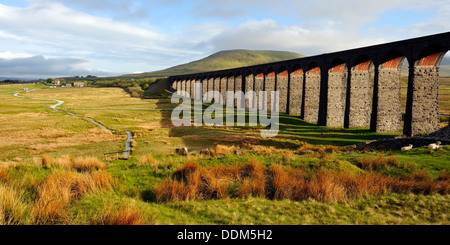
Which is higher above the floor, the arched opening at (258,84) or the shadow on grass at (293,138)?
the arched opening at (258,84)

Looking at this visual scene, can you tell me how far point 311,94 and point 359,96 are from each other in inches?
331

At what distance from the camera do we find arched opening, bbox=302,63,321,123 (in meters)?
36.5

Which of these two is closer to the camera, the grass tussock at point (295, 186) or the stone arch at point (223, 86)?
the grass tussock at point (295, 186)

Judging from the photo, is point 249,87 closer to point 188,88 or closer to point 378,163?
point 188,88

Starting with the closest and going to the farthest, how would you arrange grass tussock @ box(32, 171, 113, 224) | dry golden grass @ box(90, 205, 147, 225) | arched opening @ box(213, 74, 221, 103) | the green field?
dry golden grass @ box(90, 205, 147, 225) < grass tussock @ box(32, 171, 113, 224) < the green field < arched opening @ box(213, 74, 221, 103)

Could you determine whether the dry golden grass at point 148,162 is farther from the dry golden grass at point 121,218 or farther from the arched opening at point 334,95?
the arched opening at point 334,95

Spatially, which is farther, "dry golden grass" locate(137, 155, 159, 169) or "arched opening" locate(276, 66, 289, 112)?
"arched opening" locate(276, 66, 289, 112)

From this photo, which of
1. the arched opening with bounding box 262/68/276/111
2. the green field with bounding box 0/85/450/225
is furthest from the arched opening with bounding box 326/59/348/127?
the green field with bounding box 0/85/450/225

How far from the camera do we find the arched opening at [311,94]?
36.5 metres

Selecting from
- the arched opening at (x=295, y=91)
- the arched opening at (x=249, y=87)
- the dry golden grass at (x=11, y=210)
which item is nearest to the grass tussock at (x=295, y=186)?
the dry golden grass at (x=11, y=210)

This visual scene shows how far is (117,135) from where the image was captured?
94.3ft

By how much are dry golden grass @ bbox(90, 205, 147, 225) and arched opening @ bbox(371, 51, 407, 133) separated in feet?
85.6

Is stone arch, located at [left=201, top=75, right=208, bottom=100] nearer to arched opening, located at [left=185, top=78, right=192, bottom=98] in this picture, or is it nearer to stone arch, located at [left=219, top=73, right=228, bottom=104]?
stone arch, located at [left=219, top=73, right=228, bottom=104]
